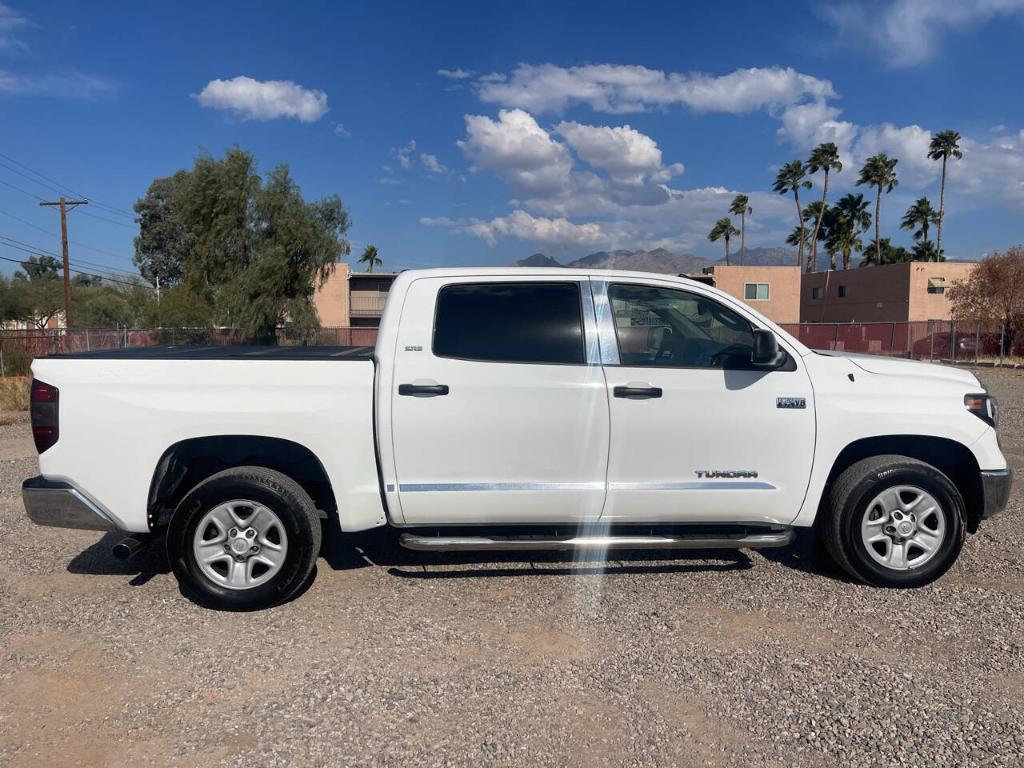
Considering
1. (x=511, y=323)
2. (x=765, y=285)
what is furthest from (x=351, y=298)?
(x=511, y=323)

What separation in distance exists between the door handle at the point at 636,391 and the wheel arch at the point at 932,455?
1.26 meters

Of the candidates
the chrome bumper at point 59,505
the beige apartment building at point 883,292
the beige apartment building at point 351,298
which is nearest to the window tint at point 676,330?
the chrome bumper at point 59,505

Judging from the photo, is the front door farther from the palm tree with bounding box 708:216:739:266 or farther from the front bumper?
the palm tree with bounding box 708:216:739:266

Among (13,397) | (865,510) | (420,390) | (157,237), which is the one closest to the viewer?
(420,390)

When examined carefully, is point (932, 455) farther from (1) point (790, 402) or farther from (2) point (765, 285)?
(2) point (765, 285)

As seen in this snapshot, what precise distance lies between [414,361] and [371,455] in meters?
0.59

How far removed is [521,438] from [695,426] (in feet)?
3.38

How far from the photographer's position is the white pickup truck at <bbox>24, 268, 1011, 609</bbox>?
435cm

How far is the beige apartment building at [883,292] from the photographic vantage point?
46.2 m

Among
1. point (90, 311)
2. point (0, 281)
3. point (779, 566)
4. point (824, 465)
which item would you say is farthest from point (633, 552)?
point (90, 311)

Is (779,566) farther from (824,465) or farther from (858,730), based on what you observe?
(858,730)

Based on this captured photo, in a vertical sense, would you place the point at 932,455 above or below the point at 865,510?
above

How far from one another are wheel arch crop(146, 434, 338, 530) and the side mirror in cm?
260

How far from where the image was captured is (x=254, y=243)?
1448 inches
